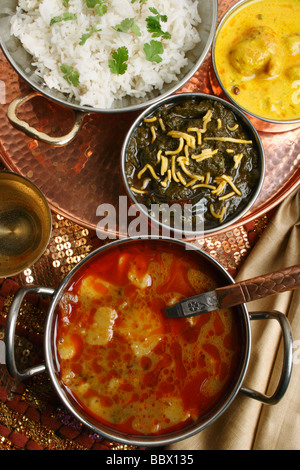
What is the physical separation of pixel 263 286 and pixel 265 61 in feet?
3.88

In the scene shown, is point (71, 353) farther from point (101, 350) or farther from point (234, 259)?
point (234, 259)

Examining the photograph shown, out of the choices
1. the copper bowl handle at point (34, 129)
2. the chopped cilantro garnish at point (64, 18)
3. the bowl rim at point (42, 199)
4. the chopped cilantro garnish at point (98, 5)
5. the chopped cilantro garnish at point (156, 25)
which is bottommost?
the bowl rim at point (42, 199)

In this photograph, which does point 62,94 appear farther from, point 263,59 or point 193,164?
point 263,59

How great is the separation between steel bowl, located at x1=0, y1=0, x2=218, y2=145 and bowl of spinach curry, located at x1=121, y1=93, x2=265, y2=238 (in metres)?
0.08

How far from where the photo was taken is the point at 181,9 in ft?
6.98

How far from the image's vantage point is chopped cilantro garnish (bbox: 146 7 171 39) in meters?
2.06

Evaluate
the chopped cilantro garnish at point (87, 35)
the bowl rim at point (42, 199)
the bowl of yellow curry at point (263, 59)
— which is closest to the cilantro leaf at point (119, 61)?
the chopped cilantro garnish at point (87, 35)

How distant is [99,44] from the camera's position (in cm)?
211

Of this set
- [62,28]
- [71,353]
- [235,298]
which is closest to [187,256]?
[235,298]

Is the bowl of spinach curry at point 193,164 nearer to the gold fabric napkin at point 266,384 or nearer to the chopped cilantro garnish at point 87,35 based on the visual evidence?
the gold fabric napkin at point 266,384

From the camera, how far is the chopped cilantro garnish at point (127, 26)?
2.03 meters

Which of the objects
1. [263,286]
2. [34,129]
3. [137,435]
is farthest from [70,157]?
[137,435]

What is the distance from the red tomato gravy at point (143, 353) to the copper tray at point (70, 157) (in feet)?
1.45

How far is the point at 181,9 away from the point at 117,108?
23.0 inches
